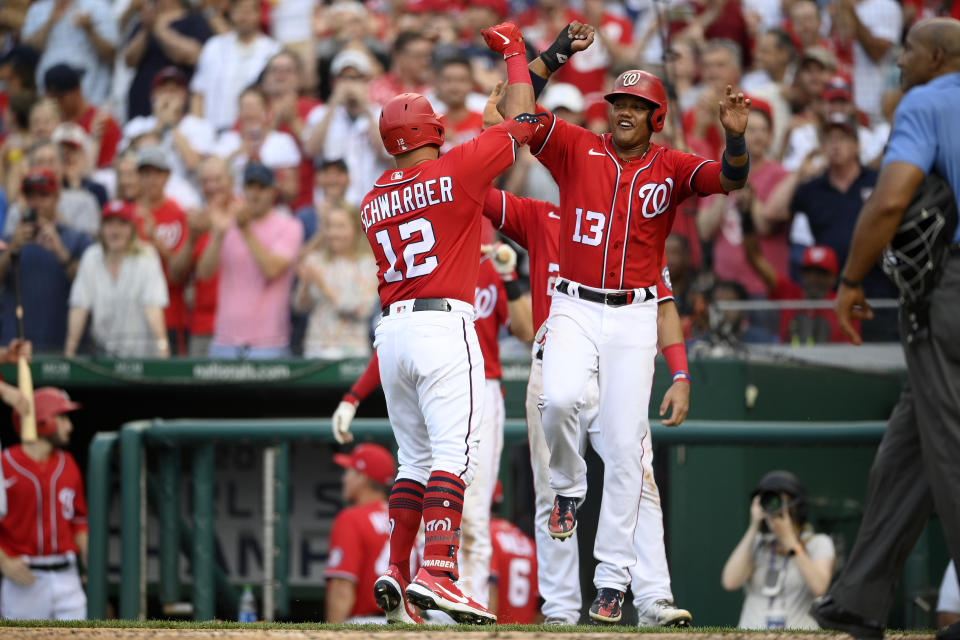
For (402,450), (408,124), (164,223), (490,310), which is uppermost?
(408,124)

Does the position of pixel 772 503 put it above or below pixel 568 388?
below

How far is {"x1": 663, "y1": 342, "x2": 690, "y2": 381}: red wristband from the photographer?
5512 mm

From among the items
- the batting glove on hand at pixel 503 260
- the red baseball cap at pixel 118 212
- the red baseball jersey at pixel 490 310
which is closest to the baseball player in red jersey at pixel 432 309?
the batting glove on hand at pixel 503 260

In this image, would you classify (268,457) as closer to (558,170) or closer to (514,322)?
(514,322)

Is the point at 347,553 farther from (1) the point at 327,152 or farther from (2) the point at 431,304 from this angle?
(1) the point at 327,152

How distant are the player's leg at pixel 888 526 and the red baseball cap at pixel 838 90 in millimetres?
5598

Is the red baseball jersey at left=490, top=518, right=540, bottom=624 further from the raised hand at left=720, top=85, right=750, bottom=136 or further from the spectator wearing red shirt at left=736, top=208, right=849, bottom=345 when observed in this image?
the raised hand at left=720, top=85, right=750, bottom=136

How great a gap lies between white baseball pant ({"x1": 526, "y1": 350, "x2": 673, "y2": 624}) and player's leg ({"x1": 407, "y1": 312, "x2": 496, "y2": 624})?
51 centimetres

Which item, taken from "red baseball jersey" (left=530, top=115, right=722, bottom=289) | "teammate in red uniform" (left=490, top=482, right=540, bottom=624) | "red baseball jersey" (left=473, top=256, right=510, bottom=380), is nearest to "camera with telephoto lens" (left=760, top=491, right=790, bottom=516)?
"teammate in red uniform" (left=490, top=482, right=540, bottom=624)

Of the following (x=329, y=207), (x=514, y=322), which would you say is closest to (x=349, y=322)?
(x=329, y=207)

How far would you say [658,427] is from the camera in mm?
7539

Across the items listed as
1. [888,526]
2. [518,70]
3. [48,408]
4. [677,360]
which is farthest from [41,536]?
[888,526]

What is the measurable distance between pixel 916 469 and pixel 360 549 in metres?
4.23

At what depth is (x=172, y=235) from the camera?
1005cm
